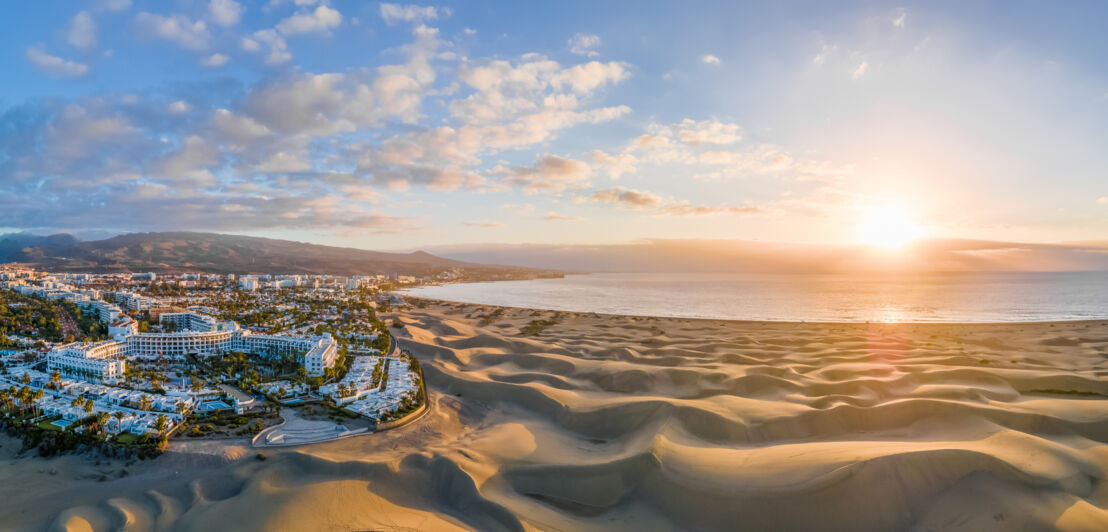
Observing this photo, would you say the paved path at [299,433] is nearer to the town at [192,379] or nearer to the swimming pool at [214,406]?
the town at [192,379]

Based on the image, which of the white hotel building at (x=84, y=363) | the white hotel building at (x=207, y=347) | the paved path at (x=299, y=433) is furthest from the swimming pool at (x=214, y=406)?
the white hotel building at (x=84, y=363)

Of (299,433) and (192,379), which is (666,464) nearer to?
(299,433)

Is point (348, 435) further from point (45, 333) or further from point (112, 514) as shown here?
point (45, 333)

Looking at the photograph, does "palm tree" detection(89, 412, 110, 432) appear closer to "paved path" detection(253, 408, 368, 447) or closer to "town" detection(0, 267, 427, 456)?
"town" detection(0, 267, 427, 456)

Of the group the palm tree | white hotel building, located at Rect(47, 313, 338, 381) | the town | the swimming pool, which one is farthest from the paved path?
white hotel building, located at Rect(47, 313, 338, 381)

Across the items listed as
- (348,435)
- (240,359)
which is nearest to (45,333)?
(240,359)
